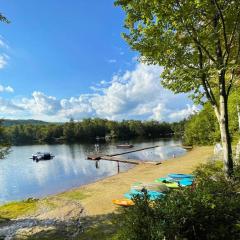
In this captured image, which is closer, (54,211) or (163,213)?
(163,213)

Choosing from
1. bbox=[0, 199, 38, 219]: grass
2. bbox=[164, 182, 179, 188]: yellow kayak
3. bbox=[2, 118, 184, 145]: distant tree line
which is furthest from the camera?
bbox=[2, 118, 184, 145]: distant tree line

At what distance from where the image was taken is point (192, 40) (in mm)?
13625

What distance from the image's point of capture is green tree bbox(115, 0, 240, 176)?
1262 centimetres

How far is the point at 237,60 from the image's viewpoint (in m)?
13.4

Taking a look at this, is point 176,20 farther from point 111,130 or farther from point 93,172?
point 111,130

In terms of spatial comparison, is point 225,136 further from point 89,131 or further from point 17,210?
point 89,131

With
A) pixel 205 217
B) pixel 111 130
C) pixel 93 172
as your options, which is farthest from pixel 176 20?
pixel 111 130

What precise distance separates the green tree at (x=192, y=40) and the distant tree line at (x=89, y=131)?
15455 centimetres

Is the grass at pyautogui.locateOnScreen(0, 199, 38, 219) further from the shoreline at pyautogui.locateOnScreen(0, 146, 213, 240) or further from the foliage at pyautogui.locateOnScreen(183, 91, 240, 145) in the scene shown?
the foliage at pyautogui.locateOnScreen(183, 91, 240, 145)

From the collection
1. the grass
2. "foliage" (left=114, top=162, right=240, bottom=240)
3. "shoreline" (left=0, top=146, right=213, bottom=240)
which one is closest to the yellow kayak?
"shoreline" (left=0, top=146, right=213, bottom=240)

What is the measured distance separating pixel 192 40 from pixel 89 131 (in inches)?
6298

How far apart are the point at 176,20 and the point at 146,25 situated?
162cm

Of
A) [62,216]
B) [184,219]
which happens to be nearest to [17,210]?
[62,216]

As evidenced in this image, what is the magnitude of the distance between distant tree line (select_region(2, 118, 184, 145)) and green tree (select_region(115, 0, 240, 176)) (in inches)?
6085
